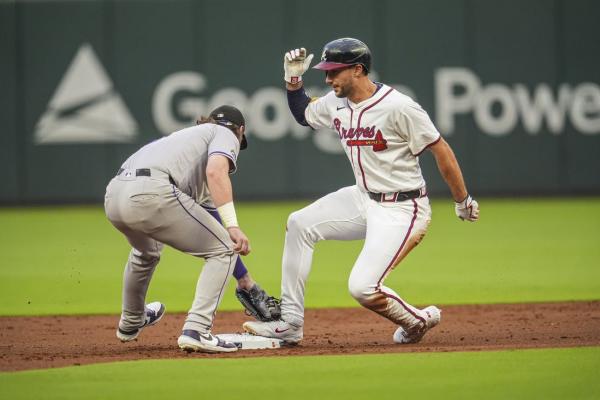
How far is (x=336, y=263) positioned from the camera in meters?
11.8

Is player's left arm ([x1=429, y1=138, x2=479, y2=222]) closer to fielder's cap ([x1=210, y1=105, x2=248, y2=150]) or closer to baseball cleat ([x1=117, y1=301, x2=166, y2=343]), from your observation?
fielder's cap ([x1=210, y1=105, x2=248, y2=150])

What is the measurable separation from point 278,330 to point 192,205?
968 mm

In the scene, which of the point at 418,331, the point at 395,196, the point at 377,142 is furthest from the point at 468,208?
the point at 418,331

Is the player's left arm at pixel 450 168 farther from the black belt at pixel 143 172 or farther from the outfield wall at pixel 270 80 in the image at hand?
the outfield wall at pixel 270 80

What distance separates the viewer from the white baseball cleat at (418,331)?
22.7ft

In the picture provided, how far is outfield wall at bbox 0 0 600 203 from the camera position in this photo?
684 inches

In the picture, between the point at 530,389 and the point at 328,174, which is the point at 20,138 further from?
the point at 530,389

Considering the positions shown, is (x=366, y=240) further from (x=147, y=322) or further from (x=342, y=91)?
(x=147, y=322)

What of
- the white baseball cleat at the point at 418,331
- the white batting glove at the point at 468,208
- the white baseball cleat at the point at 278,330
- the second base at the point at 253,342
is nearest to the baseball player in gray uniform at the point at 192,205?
the second base at the point at 253,342

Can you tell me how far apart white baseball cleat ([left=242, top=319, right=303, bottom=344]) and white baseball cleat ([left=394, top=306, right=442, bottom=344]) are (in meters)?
0.61

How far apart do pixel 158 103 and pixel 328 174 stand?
9.19 ft

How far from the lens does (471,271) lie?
10.9 meters

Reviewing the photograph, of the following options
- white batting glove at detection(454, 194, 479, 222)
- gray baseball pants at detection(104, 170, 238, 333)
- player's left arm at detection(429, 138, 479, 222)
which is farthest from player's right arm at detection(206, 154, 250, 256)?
white batting glove at detection(454, 194, 479, 222)

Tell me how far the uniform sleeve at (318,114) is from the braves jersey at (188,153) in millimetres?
731
